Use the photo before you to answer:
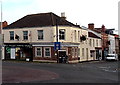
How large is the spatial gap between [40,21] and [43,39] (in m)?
4.05

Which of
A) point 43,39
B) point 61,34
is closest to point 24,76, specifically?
point 61,34

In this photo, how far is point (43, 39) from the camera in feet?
148

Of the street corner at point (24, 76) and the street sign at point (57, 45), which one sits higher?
the street sign at point (57, 45)

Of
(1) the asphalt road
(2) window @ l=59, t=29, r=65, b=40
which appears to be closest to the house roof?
(2) window @ l=59, t=29, r=65, b=40

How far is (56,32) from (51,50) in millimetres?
3245

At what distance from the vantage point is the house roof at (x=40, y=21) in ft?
150

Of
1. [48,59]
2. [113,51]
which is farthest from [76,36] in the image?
[113,51]

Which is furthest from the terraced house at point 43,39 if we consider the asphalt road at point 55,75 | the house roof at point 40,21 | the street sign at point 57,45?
the asphalt road at point 55,75

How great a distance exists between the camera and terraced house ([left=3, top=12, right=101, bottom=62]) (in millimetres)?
44094

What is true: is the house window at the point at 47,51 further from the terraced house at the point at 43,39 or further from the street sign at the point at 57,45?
the street sign at the point at 57,45

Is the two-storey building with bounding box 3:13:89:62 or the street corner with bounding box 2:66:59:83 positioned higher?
the two-storey building with bounding box 3:13:89:62

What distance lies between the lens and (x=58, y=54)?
4316 cm

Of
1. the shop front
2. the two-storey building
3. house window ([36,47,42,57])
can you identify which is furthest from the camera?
the shop front

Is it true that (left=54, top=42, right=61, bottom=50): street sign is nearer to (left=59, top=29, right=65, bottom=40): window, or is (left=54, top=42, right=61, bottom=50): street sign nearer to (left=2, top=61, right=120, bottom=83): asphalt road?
(left=59, top=29, right=65, bottom=40): window
